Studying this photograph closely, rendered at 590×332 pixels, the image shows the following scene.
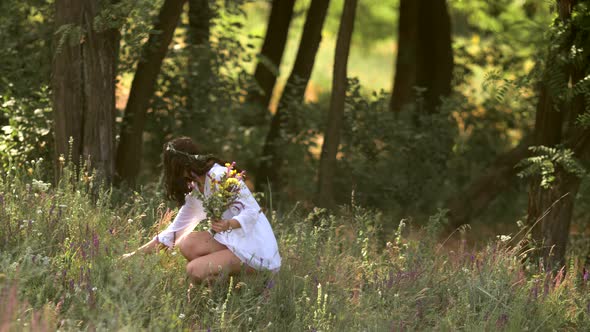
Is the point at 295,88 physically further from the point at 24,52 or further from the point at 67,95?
the point at 67,95

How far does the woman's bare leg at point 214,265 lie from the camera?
20.1 feet

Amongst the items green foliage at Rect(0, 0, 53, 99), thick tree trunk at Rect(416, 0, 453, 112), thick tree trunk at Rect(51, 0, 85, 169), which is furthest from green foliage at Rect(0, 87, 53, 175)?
thick tree trunk at Rect(416, 0, 453, 112)

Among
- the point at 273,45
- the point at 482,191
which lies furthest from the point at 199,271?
the point at 273,45

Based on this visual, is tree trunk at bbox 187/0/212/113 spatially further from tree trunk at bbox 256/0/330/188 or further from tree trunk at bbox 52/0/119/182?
tree trunk at bbox 52/0/119/182

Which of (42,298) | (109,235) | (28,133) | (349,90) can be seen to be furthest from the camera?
(349,90)

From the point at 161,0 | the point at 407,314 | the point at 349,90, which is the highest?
the point at 161,0

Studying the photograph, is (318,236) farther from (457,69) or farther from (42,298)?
(457,69)

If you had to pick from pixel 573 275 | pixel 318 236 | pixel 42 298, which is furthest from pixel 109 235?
pixel 573 275

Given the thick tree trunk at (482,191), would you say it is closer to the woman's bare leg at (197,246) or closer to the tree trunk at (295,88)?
the tree trunk at (295,88)

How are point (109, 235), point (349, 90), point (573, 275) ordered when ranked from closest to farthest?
point (109, 235), point (573, 275), point (349, 90)

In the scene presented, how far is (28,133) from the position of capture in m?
9.52

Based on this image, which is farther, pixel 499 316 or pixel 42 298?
pixel 499 316

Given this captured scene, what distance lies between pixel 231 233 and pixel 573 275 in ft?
8.52

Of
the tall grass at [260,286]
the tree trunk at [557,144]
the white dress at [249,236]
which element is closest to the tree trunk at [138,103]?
the tall grass at [260,286]
